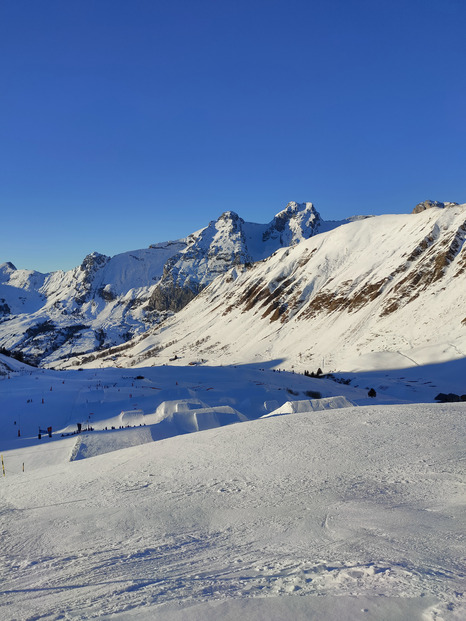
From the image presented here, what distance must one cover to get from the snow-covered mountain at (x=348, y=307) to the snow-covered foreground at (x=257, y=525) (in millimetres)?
48461

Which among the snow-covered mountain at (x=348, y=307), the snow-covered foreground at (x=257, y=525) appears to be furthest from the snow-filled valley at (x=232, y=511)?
the snow-covered mountain at (x=348, y=307)

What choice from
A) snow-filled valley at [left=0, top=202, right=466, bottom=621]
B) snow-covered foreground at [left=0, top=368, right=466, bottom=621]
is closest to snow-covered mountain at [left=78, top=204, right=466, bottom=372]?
snow-filled valley at [left=0, top=202, right=466, bottom=621]

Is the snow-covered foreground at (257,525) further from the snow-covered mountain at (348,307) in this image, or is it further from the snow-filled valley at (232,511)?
the snow-covered mountain at (348,307)

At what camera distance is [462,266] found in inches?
2899

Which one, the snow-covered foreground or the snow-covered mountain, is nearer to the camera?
the snow-covered foreground

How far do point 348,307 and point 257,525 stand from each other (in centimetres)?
8509

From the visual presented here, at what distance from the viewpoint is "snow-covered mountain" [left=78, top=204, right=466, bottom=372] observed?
66.2 m

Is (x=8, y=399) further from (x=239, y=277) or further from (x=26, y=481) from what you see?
(x=239, y=277)

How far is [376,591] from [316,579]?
768 mm

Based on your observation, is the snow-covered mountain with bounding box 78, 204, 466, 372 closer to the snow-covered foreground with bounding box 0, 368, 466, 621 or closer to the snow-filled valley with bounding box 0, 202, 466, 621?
the snow-filled valley with bounding box 0, 202, 466, 621

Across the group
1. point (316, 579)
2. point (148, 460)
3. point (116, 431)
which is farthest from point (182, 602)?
point (116, 431)

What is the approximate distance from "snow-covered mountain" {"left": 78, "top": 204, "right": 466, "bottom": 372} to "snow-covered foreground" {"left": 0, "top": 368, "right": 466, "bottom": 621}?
48461 millimetres

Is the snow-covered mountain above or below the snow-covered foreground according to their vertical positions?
above

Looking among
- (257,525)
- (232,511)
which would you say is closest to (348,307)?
(232,511)
